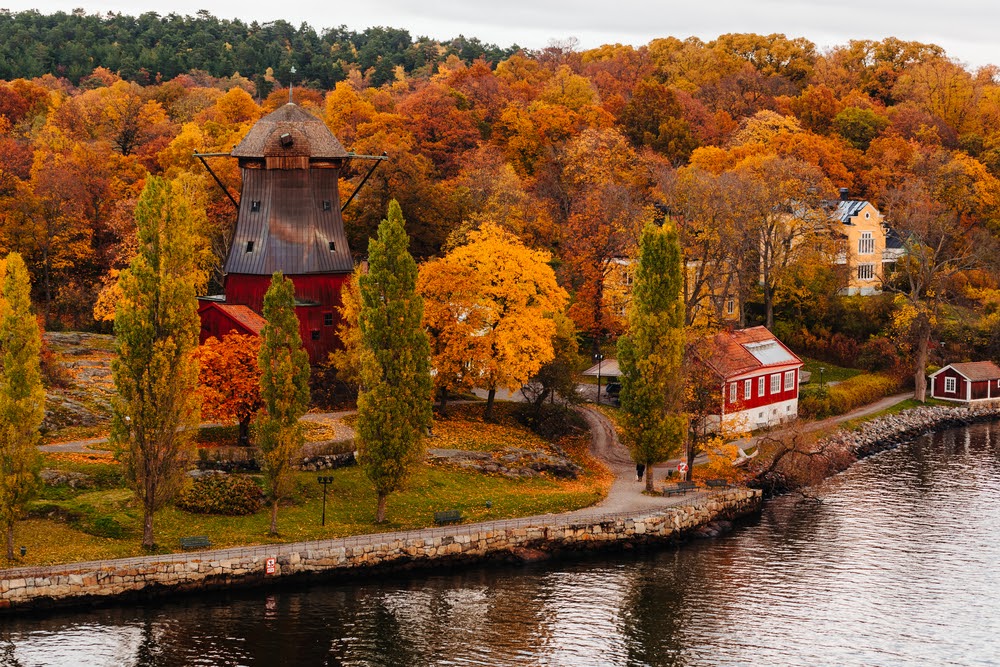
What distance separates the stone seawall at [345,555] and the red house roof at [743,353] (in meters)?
12.8

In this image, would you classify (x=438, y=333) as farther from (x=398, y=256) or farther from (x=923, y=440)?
(x=923, y=440)

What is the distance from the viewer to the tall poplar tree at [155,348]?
52406 mm

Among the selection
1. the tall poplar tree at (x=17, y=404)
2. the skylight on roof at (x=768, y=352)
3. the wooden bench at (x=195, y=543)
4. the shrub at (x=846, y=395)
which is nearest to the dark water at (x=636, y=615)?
the wooden bench at (x=195, y=543)

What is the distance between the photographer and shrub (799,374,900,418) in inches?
3342

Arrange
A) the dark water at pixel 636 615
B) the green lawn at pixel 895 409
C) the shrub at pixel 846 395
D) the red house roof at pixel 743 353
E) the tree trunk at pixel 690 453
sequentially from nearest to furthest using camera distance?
the dark water at pixel 636 615 → the tree trunk at pixel 690 453 → the red house roof at pixel 743 353 → the green lawn at pixel 895 409 → the shrub at pixel 846 395

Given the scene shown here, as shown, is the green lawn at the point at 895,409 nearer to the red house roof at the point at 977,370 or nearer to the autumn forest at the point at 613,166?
the red house roof at the point at 977,370

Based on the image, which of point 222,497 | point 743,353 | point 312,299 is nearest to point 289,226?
point 312,299

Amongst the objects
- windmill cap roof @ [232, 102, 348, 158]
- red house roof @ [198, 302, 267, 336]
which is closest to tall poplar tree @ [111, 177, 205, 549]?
red house roof @ [198, 302, 267, 336]

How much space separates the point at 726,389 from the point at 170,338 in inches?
1379

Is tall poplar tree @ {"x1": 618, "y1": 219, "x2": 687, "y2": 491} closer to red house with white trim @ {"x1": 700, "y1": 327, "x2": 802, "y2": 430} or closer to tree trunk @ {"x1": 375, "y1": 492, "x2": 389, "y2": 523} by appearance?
red house with white trim @ {"x1": 700, "y1": 327, "x2": 802, "y2": 430}

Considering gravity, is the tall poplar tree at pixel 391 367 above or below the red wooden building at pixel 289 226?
below

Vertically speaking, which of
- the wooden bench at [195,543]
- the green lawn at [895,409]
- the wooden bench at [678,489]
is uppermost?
the green lawn at [895,409]

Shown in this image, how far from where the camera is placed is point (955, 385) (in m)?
93.1

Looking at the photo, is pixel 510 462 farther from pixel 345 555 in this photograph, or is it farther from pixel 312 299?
pixel 312 299
